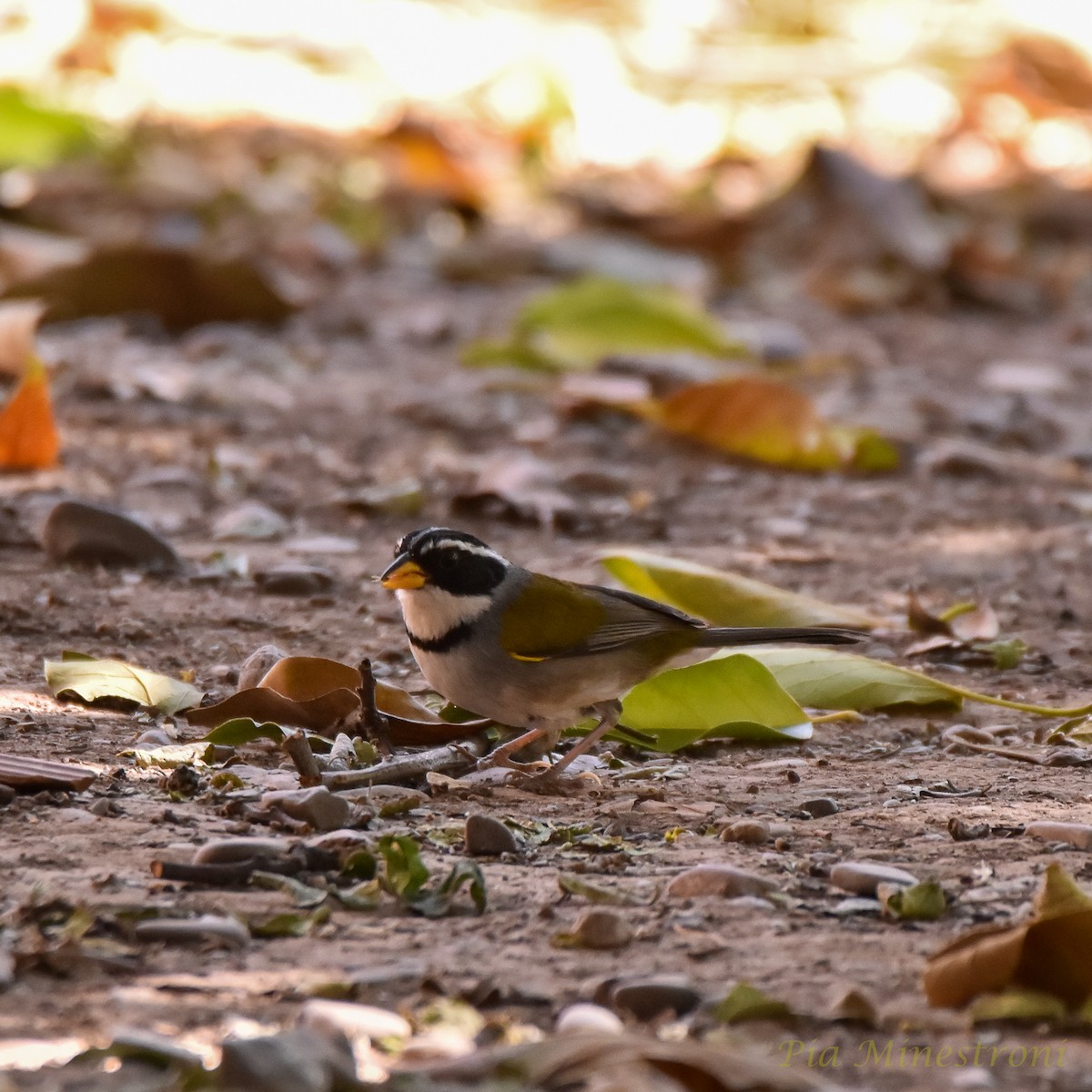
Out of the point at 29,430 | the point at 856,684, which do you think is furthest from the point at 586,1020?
the point at 29,430

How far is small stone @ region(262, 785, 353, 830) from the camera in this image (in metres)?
3.24

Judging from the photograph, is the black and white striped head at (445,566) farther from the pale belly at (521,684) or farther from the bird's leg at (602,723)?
the bird's leg at (602,723)

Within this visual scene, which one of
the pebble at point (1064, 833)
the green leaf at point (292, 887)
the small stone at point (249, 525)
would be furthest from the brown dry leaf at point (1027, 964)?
the small stone at point (249, 525)

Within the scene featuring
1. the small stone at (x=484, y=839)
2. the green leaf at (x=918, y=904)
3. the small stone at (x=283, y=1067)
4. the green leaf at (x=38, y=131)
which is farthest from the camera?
the green leaf at (x=38, y=131)

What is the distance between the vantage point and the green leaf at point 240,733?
3660mm

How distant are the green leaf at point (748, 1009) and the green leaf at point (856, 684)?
5.69ft

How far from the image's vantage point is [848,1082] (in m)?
2.33

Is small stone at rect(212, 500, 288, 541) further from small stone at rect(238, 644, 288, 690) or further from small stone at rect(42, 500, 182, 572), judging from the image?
small stone at rect(238, 644, 288, 690)

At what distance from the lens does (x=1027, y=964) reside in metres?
2.54

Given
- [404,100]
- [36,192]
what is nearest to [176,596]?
[36,192]

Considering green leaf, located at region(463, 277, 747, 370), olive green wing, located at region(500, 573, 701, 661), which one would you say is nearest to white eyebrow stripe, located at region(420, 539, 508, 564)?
olive green wing, located at region(500, 573, 701, 661)

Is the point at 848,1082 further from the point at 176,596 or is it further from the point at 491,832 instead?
the point at 176,596

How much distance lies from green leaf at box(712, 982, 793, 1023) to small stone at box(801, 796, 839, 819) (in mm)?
1003

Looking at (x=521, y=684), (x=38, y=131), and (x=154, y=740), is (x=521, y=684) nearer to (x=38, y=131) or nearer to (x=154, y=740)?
(x=154, y=740)
